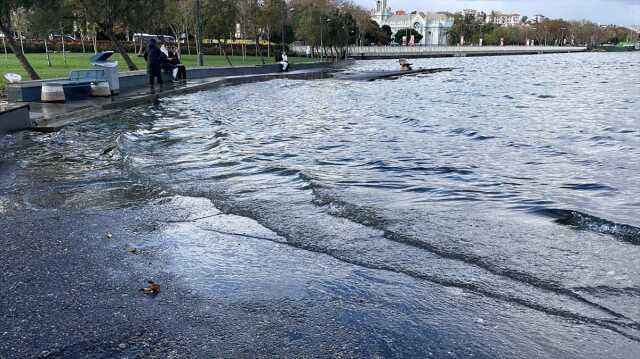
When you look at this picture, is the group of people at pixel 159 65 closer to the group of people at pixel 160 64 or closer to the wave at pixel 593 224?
the group of people at pixel 160 64

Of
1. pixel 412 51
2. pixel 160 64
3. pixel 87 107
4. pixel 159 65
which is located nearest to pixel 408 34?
pixel 412 51

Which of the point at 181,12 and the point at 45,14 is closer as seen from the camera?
the point at 45,14

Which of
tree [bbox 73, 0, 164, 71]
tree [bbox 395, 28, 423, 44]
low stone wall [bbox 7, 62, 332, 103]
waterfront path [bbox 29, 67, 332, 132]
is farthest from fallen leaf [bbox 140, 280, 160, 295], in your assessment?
tree [bbox 395, 28, 423, 44]

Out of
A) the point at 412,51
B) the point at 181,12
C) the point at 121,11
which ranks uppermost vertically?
the point at 181,12

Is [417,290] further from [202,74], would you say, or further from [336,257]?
[202,74]

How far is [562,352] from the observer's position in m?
3.57

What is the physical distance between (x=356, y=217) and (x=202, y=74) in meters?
28.8

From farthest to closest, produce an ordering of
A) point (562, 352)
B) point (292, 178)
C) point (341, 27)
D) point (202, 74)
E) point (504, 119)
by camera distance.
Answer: point (341, 27), point (202, 74), point (504, 119), point (292, 178), point (562, 352)

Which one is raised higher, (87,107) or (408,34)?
(408,34)

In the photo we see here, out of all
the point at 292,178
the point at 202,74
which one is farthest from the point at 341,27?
the point at 292,178

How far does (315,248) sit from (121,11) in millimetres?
28318

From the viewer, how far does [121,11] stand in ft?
99.9

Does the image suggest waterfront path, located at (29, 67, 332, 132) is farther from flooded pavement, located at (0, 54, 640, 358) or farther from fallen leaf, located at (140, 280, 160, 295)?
fallen leaf, located at (140, 280, 160, 295)

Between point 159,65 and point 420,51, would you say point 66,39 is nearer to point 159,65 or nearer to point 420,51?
point 159,65
